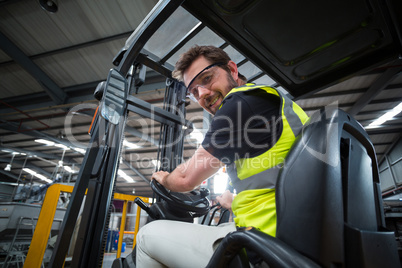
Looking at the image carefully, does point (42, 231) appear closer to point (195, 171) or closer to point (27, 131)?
point (195, 171)

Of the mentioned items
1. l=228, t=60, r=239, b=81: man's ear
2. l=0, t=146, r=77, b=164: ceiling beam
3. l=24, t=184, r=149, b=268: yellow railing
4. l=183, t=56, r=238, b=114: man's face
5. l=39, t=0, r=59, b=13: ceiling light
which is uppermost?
l=39, t=0, r=59, b=13: ceiling light

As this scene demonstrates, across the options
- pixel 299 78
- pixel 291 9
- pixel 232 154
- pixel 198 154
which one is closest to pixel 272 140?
pixel 232 154

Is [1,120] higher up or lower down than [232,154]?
higher up

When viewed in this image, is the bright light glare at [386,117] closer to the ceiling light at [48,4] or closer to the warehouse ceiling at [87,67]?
the warehouse ceiling at [87,67]

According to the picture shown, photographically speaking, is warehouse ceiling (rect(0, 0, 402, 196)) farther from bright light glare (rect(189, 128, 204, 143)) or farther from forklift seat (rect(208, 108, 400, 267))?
forklift seat (rect(208, 108, 400, 267))

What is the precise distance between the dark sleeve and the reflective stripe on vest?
3 centimetres

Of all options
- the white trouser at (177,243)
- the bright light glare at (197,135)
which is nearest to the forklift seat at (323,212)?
the white trouser at (177,243)

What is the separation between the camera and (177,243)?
3.62ft

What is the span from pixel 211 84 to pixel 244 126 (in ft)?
2.16

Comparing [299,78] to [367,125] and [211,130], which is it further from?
[367,125]

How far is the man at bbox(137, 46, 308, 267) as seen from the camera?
0.92 metres

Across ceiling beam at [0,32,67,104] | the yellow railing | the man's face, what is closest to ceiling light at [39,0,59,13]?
ceiling beam at [0,32,67,104]

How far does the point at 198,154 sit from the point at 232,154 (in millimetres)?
166

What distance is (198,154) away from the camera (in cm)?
112
